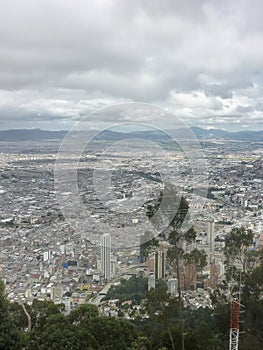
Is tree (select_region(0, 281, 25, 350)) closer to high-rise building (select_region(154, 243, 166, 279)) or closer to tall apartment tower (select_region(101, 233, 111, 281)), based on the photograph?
tall apartment tower (select_region(101, 233, 111, 281))

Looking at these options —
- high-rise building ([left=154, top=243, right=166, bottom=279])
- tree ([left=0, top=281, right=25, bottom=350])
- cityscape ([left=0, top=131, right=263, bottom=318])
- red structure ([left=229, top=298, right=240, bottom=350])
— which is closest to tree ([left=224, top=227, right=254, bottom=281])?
cityscape ([left=0, top=131, right=263, bottom=318])

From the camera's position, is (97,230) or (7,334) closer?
(7,334)

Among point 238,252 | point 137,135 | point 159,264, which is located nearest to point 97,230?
point 137,135

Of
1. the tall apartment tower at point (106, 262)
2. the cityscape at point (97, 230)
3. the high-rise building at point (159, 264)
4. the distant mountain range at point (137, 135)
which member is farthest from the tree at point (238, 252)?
the tall apartment tower at point (106, 262)

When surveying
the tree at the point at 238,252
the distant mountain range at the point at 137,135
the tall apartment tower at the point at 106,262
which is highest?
the distant mountain range at the point at 137,135

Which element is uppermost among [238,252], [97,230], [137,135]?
[137,135]

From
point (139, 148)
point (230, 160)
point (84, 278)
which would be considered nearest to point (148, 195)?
point (139, 148)

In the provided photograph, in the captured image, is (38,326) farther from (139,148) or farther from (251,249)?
(251,249)

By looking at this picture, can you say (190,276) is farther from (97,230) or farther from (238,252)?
(97,230)

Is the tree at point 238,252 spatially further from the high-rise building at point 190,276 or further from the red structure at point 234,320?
the red structure at point 234,320
